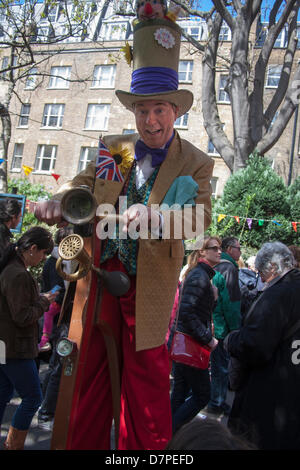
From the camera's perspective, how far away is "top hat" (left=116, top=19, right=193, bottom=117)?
1917 mm

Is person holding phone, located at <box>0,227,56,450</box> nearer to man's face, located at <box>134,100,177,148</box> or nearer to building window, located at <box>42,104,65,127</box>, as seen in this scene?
man's face, located at <box>134,100,177,148</box>

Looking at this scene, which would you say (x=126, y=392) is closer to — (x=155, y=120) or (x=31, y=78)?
(x=155, y=120)

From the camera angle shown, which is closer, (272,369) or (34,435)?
(272,369)

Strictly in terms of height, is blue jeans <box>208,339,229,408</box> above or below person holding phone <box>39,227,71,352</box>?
below

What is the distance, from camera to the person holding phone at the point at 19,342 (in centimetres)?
283

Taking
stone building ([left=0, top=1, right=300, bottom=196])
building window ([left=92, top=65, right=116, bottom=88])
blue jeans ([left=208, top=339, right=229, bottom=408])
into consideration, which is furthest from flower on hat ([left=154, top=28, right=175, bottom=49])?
building window ([left=92, top=65, right=116, bottom=88])

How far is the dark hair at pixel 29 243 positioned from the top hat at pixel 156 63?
1.57m

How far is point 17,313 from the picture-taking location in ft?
9.42

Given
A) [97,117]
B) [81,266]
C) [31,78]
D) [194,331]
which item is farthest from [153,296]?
[97,117]

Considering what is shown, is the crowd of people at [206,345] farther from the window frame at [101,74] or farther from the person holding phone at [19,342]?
the window frame at [101,74]

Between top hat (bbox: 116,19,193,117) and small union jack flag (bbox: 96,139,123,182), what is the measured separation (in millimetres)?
306

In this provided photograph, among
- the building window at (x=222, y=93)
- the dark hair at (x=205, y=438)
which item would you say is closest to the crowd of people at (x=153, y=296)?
the dark hair at (x=205, y=438)

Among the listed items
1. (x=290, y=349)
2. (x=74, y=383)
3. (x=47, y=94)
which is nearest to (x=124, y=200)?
(x=74, y=383)

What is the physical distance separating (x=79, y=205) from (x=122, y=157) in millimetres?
610
